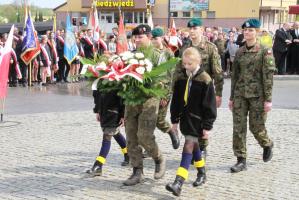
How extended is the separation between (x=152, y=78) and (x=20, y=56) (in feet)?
42.6

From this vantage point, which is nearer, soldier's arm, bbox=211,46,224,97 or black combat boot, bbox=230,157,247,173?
black combat boot, bbox=230,157,247,173

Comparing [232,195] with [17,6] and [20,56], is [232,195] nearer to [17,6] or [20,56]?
[20,56]

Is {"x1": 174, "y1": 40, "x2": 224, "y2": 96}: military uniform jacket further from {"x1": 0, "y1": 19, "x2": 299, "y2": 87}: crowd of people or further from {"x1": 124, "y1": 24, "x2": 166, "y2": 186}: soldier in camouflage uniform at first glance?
{"x1": 0, "y1": 19, "x2": 299, "y2": 87}: crowd of people

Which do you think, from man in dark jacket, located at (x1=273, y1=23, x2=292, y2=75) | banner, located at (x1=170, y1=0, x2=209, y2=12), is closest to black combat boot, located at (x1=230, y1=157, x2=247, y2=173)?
man in dark jacket, located at (x1=273, y1=23, x2=292, y2=75)

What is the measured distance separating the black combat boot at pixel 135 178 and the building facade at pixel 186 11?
5518cm

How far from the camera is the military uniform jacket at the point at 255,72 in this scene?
723 cm

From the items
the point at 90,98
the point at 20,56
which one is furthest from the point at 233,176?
the point at 20,56

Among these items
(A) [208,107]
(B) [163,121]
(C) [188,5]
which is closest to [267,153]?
(B) [163,121]

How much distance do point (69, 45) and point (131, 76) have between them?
14086 mm

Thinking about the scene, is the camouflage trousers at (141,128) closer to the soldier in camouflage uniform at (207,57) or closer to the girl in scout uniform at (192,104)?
the girl in scout uniform at (192,104)

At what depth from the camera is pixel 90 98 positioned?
52.8 feet

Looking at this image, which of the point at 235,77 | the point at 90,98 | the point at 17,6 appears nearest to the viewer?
the point at 235,77

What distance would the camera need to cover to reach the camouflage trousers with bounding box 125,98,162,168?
6707 millimetres

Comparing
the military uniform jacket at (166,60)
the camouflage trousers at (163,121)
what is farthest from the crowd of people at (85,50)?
the military uniform jacket at (166,60)
